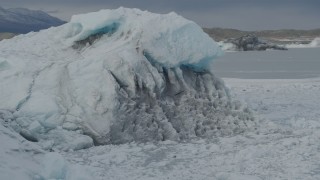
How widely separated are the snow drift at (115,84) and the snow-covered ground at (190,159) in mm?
452

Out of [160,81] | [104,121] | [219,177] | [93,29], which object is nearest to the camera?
[219,177]

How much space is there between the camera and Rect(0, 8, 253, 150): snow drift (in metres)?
10.2

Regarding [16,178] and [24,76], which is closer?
[16,178]

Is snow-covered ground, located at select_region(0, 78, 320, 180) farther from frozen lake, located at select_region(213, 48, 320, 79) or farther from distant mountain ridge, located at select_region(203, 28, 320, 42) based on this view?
distant mountain ridge, located at select_region(203, 28, 320, 42)

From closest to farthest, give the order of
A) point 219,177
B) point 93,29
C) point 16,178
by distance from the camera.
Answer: point 16,178 < point 219,177 < point 93,29

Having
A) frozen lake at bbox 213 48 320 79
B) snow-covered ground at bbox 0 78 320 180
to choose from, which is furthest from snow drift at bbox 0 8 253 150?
frozen lake at bbox 213 48 320 79

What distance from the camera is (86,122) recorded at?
403 inches

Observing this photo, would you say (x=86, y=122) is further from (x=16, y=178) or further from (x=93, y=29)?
(x=16, y=178)

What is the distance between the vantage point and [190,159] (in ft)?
30.5

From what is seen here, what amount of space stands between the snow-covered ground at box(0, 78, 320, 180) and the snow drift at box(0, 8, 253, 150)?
17.8 inches

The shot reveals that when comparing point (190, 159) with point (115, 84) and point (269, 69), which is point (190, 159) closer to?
point (115, 84)

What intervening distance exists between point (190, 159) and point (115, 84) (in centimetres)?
213

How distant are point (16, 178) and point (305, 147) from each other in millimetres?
4943

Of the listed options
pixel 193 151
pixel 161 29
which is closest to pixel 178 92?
pixel 161 29
